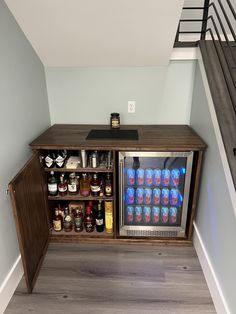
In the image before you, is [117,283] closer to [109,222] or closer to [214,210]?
[109,222]

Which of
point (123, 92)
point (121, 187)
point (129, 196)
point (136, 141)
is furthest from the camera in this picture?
point (123, 92)

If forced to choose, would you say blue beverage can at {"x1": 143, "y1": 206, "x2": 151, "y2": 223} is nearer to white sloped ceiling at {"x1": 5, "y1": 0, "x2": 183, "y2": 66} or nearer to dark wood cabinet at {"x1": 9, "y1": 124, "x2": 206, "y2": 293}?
dark wood cabinet at {"x1": 9, "y1": 124, "x2": 206, "y2": 293}

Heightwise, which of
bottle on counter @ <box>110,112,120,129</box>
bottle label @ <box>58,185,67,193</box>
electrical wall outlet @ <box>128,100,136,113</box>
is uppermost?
electrical wall outlet @ <box>128,100,136,113</box>

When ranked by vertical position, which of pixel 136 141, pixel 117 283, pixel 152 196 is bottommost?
pixel 117 283

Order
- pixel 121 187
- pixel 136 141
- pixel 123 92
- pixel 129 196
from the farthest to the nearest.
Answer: pixel 123 92, pixel 129 196, pixel 121 187, pixel 136 141

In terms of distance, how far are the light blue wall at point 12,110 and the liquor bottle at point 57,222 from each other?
1.34ft

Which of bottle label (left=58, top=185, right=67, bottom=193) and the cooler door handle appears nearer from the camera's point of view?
the cooler door handle

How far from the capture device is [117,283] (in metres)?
1.65

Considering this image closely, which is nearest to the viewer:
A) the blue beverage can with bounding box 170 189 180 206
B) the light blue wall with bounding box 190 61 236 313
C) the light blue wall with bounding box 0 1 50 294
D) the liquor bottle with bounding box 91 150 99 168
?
the light blue wall with bounding box 190 61 236 313

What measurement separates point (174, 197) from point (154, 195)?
160mm

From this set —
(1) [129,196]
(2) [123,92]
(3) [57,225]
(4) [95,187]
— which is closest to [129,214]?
(1) [129,196]

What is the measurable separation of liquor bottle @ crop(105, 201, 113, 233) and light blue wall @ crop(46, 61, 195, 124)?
0.75m

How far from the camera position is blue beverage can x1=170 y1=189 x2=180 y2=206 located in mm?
1941

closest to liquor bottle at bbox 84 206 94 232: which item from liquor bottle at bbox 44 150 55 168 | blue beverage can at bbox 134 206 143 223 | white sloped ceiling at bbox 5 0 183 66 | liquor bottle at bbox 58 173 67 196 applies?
liquor bottle at bbox 58 173 67 196
